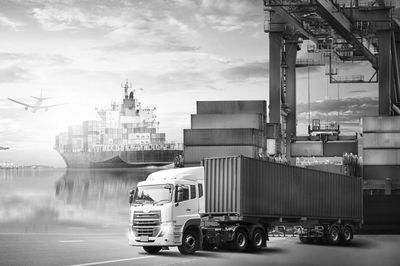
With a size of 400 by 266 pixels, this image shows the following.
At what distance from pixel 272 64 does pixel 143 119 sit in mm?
95974

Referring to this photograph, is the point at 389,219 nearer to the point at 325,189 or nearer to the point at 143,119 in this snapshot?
the point at 325,189

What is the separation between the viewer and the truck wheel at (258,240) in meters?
23.2

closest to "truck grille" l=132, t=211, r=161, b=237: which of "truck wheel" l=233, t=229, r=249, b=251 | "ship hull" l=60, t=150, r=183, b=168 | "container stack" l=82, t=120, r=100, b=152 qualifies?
"truck wheel" l=233, t=229, r=249, b=251

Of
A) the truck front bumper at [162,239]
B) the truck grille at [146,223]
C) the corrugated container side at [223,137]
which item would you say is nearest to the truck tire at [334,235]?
the truck front bumper at [162,239]

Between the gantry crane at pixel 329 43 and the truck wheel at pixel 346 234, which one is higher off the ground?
the gantry crane at pixel 329 43

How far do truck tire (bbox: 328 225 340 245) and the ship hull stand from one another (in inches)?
5146

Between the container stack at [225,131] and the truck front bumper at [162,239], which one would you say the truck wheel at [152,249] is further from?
the container stack at [225,131]

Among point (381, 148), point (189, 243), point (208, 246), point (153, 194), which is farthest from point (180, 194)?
point (381, 148)

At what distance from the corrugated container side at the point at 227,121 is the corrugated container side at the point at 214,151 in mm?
3989

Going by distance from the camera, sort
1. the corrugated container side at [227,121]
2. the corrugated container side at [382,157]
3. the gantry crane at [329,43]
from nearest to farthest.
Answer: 1. the gantry crane at [329,43]
2. the corrugated container side at [382,157]
3. the corrugated container side at [227,121]

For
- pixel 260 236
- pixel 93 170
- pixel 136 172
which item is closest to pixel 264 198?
pixel 260 236

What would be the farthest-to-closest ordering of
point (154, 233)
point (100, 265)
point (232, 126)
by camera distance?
point (232, 126), point (154, 233), point (100, 265)

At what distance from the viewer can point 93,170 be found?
578 feet

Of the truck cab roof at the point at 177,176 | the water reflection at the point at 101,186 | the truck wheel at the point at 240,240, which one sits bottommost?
the water reflection at the point at 101,186
